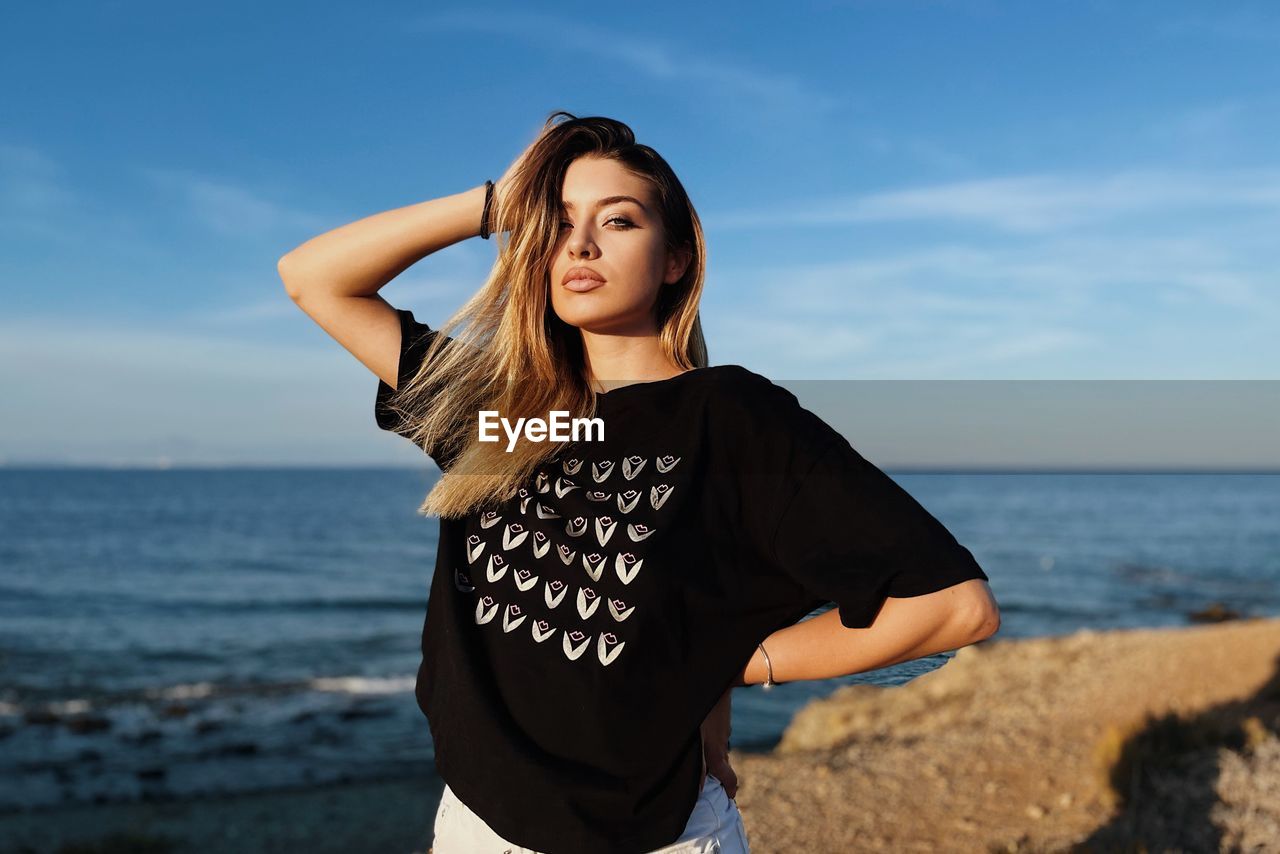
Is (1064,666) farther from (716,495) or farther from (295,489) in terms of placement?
(295,489)

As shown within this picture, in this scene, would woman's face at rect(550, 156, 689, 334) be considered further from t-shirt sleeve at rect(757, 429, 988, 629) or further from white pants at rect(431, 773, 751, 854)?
white pants at rect(431, 773, 751, 854)

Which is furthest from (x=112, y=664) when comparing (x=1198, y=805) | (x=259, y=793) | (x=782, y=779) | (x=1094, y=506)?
(x=1094, y=506)

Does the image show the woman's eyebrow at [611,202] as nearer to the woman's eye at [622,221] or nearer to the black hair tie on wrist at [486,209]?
the woman's eye at [622,221]

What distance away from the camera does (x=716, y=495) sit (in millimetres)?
1884

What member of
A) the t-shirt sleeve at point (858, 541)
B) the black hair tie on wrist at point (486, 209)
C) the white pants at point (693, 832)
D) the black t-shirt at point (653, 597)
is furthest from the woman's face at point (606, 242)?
the white pants at point (693, 832)

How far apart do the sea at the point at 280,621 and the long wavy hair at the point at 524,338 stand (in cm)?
42

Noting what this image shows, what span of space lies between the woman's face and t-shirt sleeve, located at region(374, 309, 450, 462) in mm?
391

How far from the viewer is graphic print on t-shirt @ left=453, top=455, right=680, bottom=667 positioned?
181cm

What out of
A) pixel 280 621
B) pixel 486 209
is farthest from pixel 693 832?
pixel 280 621

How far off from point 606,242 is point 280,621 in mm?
22251

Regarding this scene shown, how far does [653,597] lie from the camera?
1.78 meters

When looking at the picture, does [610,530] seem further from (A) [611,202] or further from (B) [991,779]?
(B) [991,779]

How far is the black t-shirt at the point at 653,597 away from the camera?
5.60 ft

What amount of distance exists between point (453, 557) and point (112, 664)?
59.3ft
